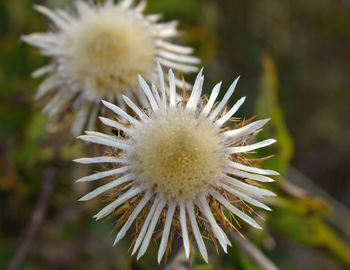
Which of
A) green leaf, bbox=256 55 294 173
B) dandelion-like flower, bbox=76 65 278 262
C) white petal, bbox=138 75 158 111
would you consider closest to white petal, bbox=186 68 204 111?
dandelion-like flower, bbox=76 65 278 262

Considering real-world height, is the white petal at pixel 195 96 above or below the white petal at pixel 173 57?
below

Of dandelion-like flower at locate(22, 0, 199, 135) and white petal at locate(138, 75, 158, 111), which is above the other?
dandelion-like flower at locate(22, 0, 199, 135)

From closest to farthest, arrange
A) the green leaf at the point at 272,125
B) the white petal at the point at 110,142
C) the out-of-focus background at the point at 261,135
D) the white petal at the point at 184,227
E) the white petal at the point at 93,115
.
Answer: the white petal at the point at 184,227 < the white petal at the point at 110,142 < the white petal at the point at 93,115 < the green leaf at the point at 272,125 < the out-of-focus background at the point at 261,135

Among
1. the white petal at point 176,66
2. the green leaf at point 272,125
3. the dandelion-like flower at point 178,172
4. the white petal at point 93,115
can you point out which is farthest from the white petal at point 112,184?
the green leaf at point 272,125

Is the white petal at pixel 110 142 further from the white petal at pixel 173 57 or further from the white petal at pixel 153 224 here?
the white petal at pixel 173 57

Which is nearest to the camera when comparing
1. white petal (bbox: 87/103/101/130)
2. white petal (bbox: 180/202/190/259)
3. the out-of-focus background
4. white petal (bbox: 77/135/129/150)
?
white petal (bbox: 180/202/190/259)

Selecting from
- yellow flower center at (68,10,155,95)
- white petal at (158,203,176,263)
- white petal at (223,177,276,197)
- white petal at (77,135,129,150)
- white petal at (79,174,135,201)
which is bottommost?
white petal at (158,203,176,263)

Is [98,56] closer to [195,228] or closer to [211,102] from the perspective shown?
[211,102]

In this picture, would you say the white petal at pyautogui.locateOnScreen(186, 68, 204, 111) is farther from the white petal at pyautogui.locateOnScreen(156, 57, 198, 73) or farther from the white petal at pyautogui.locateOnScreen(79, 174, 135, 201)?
the white petal at pyautogui.locateOnScreen(156, 57, 198, 73)
